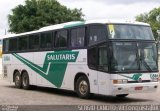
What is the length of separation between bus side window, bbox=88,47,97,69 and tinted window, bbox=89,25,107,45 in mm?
308

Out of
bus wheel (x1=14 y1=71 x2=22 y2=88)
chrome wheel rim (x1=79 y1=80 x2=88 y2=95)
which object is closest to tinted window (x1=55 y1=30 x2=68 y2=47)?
chrome wheel rim (x1=79 y1=80 x2=88 y2=95)

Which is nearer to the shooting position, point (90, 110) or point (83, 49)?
point (90, 110)

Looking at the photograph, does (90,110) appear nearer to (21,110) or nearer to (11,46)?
(21,110)

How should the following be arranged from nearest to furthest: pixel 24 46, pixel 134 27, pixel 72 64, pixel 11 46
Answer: pixel 134 27 → pixel 72 64 → pixel 24 46 → pixel 11 46

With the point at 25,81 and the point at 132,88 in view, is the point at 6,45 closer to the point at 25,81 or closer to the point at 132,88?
the point at 25,81

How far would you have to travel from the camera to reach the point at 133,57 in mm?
16812

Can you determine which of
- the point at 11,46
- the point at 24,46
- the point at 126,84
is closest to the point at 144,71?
the point at 126,84

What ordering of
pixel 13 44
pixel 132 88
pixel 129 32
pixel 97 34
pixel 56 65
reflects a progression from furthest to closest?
1. pixel 13 44
2. pixel 56 65
3. pixel 97 34
4. pixel 129 32
5. pixel 132 88

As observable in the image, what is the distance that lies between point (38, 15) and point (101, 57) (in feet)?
129

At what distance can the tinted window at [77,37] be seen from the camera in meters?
18.3

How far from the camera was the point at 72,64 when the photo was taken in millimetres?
19031

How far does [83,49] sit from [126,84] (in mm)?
2586

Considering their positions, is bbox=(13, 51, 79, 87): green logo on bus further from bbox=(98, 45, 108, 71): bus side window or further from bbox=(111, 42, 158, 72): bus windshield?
bbox=(111, 42, 158, 72): bus windshield

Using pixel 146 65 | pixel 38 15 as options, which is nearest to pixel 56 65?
pixel 146 65
